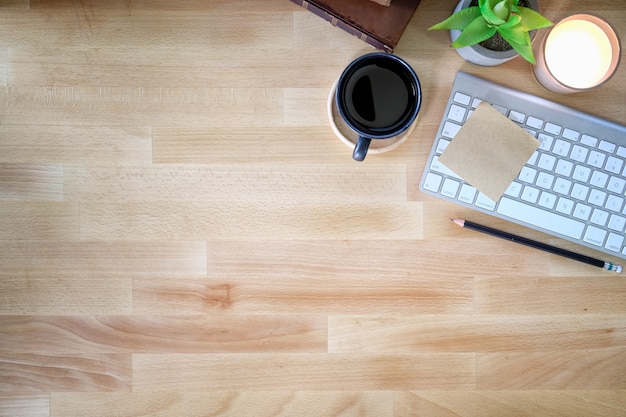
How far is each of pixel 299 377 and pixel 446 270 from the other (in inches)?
10.0

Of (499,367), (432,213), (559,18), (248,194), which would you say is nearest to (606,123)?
(559,18)

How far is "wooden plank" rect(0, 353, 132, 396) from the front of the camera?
0.77m

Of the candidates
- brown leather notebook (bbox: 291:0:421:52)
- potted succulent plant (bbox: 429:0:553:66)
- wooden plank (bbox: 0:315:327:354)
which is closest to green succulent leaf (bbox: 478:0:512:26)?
potted succulent plant (bbox: 429:0:553:66)

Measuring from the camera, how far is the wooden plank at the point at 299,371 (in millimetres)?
768

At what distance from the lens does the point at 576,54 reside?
708 mm

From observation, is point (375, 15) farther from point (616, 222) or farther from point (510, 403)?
point (510, 403)

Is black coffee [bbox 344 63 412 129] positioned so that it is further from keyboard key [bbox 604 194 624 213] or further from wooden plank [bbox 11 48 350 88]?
keyboard key [bbox 604 194 624 213]

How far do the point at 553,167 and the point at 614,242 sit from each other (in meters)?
0.13

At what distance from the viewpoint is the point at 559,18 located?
0.73 metres

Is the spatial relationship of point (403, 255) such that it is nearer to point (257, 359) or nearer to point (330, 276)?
point (330, 276)

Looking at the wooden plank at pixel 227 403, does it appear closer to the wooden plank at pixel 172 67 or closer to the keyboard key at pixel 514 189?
the keyboard key at pixel 514 189

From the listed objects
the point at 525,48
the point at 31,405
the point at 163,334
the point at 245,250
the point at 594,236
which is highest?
the point at 525,48

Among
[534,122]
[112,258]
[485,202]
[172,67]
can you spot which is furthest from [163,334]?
[534,122]

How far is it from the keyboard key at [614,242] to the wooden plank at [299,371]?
0.24 m
